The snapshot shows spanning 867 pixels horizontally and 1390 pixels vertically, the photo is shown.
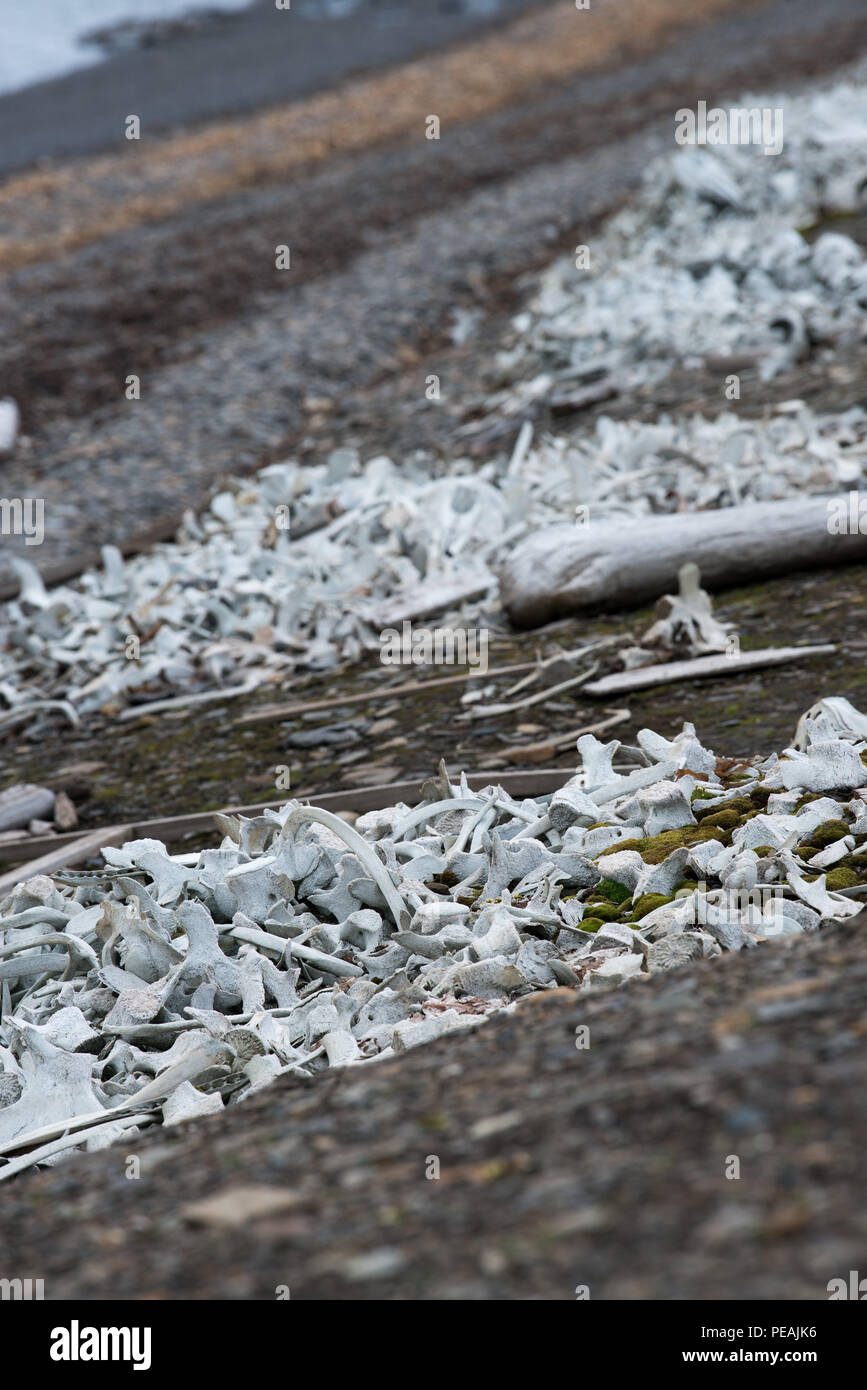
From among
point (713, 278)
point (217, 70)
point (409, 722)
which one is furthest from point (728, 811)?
point (217, 70)

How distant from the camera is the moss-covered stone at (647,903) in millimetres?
3100

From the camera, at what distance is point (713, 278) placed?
391 inches

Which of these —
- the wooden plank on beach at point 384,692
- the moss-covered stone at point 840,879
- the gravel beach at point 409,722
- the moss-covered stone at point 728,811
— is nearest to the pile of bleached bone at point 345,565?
the gravel beach at point 409,722

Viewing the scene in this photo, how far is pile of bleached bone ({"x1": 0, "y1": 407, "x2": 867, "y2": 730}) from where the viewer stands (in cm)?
646

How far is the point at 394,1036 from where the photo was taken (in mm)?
2744

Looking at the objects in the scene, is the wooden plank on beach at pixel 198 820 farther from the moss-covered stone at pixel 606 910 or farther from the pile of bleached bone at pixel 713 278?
the pile of bleached bone at pixel 713 278

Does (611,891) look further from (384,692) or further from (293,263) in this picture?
(293,263)

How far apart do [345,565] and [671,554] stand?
71.0 inches

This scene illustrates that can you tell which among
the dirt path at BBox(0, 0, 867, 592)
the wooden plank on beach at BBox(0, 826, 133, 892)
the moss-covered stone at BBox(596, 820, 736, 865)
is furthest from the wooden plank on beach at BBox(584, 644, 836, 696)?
the dirt path at BBox(0, 0, 867, 592)

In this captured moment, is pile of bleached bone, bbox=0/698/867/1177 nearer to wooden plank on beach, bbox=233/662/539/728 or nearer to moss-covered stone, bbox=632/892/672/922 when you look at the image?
moss-covered stone, bbox=632/892/672/922

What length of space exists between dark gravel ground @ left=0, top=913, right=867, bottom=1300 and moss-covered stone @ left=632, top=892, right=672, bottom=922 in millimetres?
881
